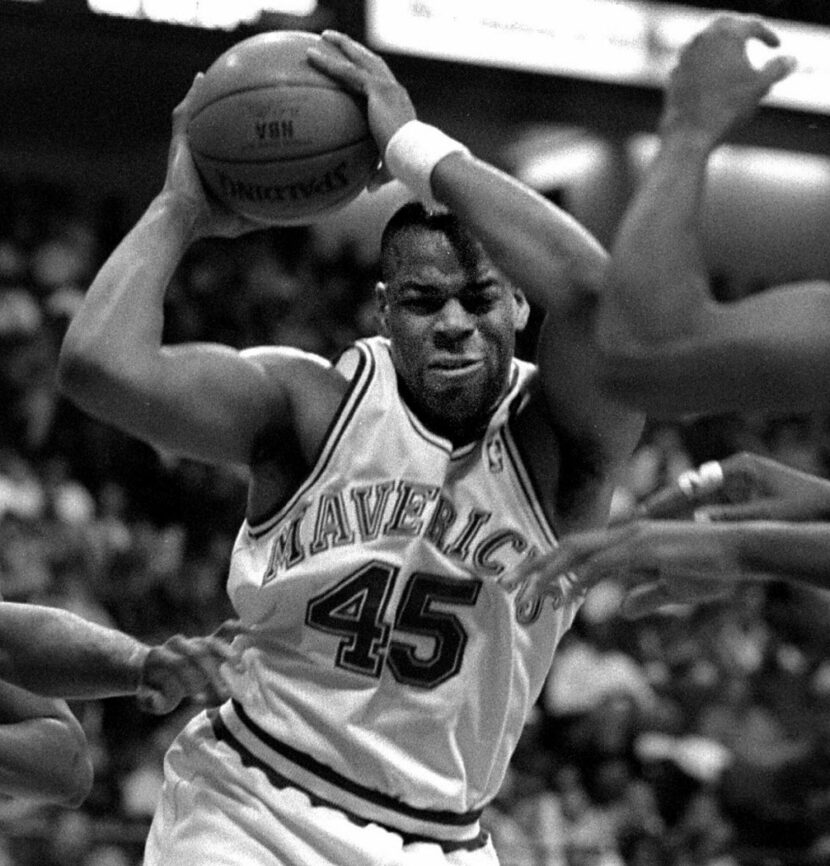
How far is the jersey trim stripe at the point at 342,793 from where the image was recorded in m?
3.16

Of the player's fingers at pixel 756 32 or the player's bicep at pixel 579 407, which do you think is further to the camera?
the player's bicep at pixel 579 407

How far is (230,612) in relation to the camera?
813 centimetres

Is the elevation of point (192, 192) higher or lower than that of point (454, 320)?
higher

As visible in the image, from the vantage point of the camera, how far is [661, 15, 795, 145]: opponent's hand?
93.3 inches

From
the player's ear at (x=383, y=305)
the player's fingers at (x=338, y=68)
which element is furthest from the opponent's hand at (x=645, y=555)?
the player's fingers at (x=338, y=68)

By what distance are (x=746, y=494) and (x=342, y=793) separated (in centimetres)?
97

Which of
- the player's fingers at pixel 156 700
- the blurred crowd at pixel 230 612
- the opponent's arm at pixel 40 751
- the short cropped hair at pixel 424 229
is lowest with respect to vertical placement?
the blurred crowd at pixel 230 612

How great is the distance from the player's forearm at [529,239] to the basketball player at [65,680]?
878 millimetres

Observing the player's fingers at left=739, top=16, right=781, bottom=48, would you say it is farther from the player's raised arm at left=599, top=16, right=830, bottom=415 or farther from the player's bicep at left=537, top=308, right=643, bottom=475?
the player's bicep at left=537, top=308, right=643, bottom=475

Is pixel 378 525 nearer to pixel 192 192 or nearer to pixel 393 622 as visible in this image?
pixel 393 622

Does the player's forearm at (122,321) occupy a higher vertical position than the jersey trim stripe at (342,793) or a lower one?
higher

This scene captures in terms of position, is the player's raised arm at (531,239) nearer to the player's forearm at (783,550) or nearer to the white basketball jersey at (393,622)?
the white basketball jersey at (393,622)

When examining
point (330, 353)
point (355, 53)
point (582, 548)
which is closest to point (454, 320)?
point (355, 53)

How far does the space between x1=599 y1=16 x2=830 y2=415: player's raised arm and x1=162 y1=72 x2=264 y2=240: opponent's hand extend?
1.17m
